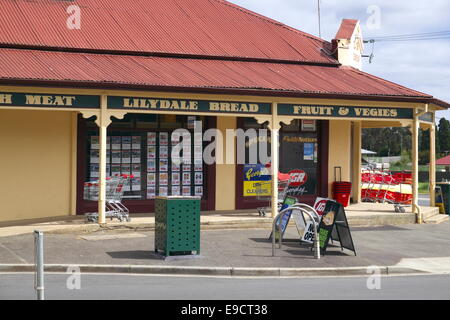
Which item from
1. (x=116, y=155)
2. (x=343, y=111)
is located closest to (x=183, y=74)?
(x=116, y=155)

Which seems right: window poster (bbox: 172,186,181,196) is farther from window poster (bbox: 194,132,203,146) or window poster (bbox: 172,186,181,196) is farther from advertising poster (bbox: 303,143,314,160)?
advertising poster (bbox: 303,143,314,160)

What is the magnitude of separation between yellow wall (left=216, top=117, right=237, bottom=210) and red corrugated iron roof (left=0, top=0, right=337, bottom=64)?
76.1 inches

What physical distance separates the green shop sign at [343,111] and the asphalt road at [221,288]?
6.92 m

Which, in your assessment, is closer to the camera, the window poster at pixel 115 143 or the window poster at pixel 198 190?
the window poster at pixel 115 143

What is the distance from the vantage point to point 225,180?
63.6 feet

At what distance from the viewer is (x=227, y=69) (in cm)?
1872

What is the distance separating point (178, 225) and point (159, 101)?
15.4ft

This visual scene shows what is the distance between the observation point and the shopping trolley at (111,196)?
16641mm

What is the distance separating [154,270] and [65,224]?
197 inches

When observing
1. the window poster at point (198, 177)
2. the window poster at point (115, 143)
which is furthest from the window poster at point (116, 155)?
the window poster at point (198, 177)

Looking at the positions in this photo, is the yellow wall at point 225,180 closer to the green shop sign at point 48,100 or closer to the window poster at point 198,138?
the window poster at point 198,138

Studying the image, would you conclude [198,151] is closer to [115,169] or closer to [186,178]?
[186,178]

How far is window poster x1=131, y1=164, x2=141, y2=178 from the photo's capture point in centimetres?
1848
